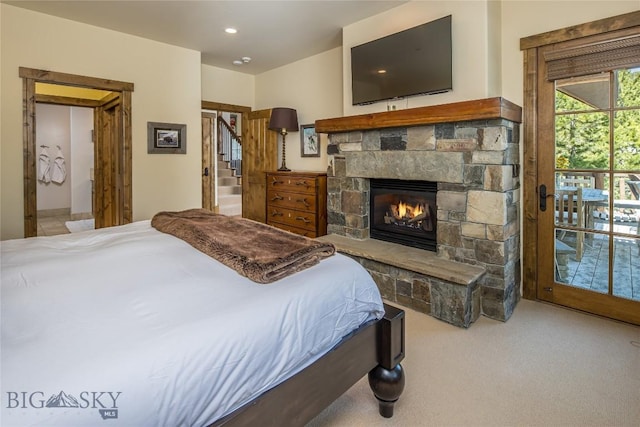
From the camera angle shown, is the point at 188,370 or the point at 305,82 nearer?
the point at 188,370

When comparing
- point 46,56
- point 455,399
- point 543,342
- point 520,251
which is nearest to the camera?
point 455,399

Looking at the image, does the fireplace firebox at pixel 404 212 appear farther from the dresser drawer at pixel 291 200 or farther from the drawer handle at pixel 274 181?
the drawer handle at pixel 274 181

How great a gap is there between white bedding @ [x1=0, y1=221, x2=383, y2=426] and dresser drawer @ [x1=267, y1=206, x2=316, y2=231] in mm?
2698

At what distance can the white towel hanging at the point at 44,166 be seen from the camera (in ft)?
23.9

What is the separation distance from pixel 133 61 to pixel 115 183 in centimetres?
150

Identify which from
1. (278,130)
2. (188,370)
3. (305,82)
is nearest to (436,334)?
(188,370)

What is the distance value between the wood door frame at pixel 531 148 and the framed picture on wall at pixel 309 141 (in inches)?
102

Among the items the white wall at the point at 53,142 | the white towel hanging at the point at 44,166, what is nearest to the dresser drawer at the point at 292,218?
the white wall at the point at 53,142

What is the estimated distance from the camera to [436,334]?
8.45 feet

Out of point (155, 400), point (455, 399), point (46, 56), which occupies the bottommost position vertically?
point (455, 399)

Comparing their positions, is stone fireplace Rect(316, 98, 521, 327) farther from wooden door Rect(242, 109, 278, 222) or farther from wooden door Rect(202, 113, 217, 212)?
wooden door Rect(202, 113, 217, 212)

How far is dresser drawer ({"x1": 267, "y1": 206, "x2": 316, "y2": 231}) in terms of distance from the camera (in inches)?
172

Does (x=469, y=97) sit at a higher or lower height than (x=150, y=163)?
higher

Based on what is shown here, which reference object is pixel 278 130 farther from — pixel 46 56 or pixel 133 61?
pixel 46 56
